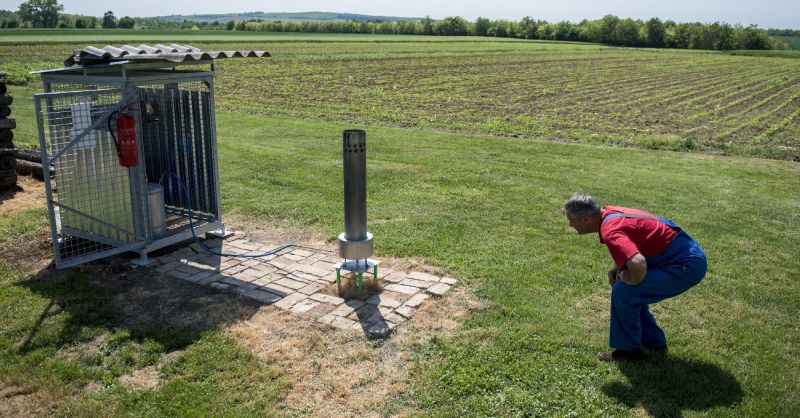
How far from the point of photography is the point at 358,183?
6.52m

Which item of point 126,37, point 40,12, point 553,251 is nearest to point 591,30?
point 126,37

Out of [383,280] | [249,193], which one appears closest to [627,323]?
[383,280]

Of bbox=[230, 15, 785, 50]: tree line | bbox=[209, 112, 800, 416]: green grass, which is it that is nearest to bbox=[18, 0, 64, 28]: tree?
bbox=[230, 15, 785, 50]: tree line

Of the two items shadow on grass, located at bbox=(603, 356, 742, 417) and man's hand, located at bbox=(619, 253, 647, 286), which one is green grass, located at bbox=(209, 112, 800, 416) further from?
man's hand, located at bbox=(619, 253, 647, 286)

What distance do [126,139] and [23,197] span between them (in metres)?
4.21

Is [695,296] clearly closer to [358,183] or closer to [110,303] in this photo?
[358,183]

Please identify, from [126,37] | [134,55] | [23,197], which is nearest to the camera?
[134,55]

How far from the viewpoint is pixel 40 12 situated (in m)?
103

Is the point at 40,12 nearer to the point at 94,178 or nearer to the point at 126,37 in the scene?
the point at 126,37

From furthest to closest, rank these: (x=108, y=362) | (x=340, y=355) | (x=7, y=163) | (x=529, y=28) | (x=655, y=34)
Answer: (x=529, y=28)
(x=655, y=34)
(x=7, y=163)
(x=340, y=355)
(x=108, y=362)

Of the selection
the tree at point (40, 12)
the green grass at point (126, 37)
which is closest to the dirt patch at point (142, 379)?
the green grass at point (126, 37)

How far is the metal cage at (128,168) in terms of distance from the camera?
7223 millimetres

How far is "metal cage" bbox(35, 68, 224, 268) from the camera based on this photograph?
722 centimetres

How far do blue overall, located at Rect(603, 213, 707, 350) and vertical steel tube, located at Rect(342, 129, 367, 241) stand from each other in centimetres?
251
